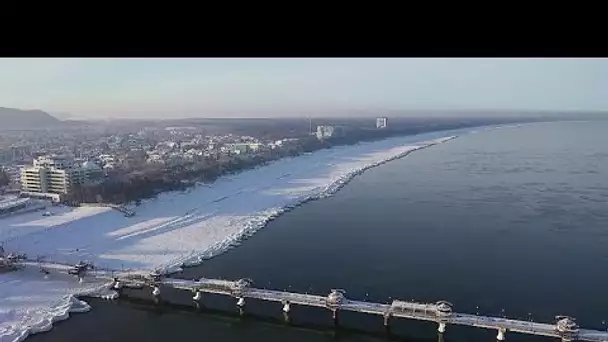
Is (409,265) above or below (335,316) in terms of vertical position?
above

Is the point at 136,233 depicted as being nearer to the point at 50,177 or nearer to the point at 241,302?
the point at 241,302

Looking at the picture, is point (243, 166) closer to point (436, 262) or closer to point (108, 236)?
point (108, 236)

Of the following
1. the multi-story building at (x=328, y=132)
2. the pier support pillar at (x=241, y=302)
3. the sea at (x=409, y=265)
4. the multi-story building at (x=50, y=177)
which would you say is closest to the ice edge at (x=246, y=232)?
the sea at (x=409, y=265)

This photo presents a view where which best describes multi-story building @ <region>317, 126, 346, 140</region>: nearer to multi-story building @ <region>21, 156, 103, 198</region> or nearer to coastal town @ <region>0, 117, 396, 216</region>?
coastal town @ <region>0, 117, 396, 216</region>

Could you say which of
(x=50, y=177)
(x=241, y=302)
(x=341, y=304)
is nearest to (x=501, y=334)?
(x=341, y=304)

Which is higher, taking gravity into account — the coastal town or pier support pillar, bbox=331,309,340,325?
the coastal town

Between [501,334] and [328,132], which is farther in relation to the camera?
[328,132]

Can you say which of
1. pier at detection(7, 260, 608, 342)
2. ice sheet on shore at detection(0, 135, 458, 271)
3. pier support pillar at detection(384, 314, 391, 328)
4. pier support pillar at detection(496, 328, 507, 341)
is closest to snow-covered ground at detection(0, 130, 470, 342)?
ice sheet on shore at detection(0, 135, 458, 271)
